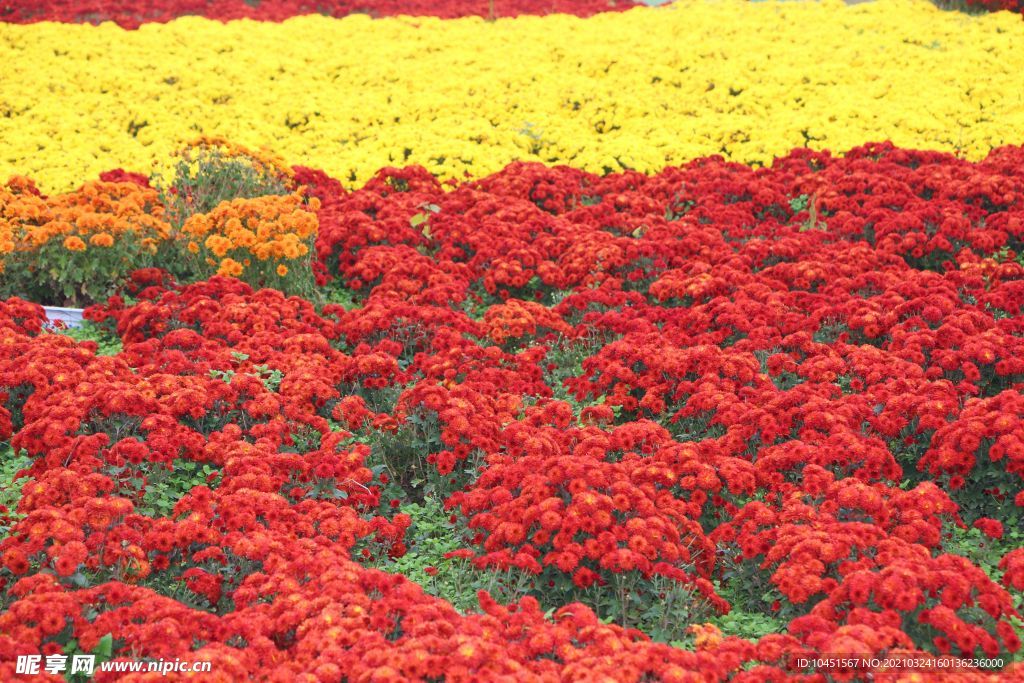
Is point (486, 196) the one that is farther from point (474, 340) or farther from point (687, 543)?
point (687, 543)

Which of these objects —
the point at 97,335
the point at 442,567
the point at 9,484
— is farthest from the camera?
the point at 97,335

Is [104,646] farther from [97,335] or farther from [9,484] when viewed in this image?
[97,335]

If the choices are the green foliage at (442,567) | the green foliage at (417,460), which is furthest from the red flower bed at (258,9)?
the green foliage at (442,567)

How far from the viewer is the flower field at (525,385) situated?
→ 4.38 metres

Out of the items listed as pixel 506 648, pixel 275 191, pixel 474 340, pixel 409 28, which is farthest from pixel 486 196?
pixel 409 28

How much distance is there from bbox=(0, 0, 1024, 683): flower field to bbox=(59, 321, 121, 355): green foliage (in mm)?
73

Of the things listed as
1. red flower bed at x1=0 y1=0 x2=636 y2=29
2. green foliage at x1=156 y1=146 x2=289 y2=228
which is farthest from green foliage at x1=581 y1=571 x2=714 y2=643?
red flower bed at x1=0 y1=0 x2=636 y2=29

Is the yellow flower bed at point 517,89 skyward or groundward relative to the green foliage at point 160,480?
skyward

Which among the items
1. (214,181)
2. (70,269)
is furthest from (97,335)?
(214,181)

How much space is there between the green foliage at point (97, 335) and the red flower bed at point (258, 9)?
11.3 m

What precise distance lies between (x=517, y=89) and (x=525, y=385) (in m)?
8.71

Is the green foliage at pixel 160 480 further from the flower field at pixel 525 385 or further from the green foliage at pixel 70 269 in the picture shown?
the green foliage at pixel 70 269

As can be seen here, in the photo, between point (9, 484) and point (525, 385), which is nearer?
point (9, 484)

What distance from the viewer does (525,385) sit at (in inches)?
283
